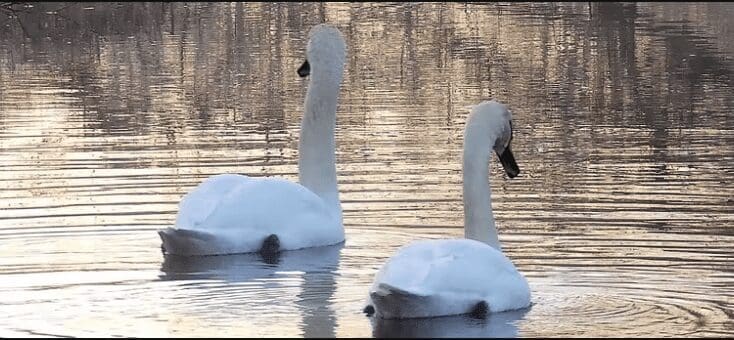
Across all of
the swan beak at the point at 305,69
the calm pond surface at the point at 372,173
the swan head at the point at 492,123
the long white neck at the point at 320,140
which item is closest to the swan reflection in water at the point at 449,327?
the calm pond surface at the point at 372,173

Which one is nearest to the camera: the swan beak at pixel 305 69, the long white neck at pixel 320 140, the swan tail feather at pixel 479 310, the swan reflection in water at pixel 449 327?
the swan reflection in water at pixel 449 327

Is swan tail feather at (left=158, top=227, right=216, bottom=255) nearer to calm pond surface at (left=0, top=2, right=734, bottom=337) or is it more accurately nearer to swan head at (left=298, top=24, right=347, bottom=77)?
calm pond surface at (left=0, top=2, right=734, bottom=337)

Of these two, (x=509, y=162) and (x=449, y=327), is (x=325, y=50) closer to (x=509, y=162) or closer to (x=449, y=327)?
(x=509, y=162)

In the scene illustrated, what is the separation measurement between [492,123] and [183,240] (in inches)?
88.8

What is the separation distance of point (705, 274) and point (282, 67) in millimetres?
A: 16257

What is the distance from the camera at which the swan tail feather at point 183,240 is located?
11.8 m

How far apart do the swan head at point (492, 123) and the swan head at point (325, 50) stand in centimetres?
312

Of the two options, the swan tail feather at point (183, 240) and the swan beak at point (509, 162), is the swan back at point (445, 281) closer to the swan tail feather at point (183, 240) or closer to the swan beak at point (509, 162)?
the swan beak at point (509, 162)

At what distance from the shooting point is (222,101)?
21.9 metres

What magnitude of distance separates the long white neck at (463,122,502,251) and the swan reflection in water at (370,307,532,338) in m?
1.04

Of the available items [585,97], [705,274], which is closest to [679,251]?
[705,274]

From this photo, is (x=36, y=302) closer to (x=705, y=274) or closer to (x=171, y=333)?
(x=171, y=333)

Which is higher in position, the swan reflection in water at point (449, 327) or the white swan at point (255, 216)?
the white swan at point (255, 216)

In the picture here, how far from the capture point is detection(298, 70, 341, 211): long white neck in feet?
44.1
